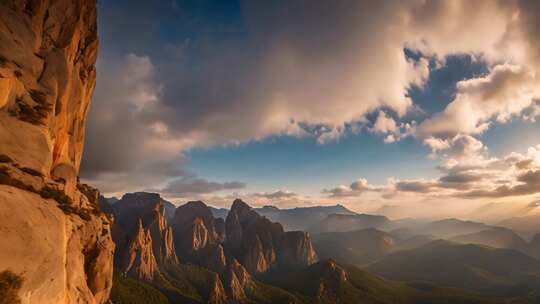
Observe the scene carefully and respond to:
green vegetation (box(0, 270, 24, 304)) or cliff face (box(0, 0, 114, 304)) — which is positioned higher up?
cliff face (box(0, 0, 114, 304))

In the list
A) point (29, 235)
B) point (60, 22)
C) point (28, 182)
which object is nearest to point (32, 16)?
point (60, 22)

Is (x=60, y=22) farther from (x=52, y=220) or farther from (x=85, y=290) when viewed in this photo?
(x=85, y=290)

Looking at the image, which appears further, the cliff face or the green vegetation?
the cliff face

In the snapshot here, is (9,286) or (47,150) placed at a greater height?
(47,150)

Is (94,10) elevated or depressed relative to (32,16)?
elevated
